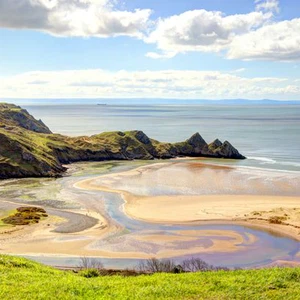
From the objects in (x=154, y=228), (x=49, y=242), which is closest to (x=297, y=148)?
(x=154, y=228)

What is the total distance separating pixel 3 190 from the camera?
82.0 meters

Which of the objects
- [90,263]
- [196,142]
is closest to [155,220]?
[90,263]

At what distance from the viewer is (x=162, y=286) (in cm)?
2498

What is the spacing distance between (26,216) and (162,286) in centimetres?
4092

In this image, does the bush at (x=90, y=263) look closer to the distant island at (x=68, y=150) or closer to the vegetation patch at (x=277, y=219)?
the vegetation patch at (x=277, y=219)

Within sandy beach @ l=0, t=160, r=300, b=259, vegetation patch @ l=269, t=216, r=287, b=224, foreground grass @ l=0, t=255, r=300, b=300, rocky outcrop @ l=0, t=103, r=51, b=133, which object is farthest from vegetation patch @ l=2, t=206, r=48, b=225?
rocky outcrop @ l=0, t=103, r=51, b=133

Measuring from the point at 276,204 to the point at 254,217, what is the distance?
35.7 feet

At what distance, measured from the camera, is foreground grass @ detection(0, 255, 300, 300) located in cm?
2290

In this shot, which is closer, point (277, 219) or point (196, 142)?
point (277, 219)

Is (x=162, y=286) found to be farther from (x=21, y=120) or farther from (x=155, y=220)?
(x=21, y=120)

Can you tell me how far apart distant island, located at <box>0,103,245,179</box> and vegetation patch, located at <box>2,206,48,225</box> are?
3480cm

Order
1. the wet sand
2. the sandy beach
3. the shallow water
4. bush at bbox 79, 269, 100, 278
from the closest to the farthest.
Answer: bush at bbox 79, 269, 100, 278 → the shallow water → the sandy beach → the wet sand

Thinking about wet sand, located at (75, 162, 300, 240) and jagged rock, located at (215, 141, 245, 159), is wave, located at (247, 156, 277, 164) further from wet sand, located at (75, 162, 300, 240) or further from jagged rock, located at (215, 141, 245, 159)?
wet sand, located at (75, 162, 300, 240)

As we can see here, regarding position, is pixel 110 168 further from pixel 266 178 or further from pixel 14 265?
pixel 14 265
